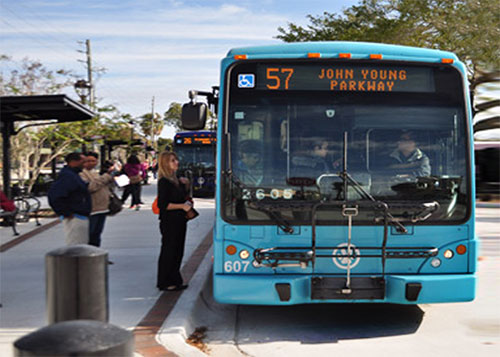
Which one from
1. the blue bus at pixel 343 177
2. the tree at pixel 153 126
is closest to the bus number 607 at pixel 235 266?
the blue bus at pixel 343 177

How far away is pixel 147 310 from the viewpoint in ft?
22.5

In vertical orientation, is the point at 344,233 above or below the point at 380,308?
above

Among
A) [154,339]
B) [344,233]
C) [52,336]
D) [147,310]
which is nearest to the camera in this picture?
[52,336]

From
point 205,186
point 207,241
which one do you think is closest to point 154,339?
point 207,241

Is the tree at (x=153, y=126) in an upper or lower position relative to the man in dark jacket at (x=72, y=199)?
upper

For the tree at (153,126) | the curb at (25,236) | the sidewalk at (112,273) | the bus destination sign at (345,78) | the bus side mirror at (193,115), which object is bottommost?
the sidewalk at (112,273)

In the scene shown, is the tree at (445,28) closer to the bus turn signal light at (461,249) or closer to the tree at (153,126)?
the bus turn signal light at (461,249)

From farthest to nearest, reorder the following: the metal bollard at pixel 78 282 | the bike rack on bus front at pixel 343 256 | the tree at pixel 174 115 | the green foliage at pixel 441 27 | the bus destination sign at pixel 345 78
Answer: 1. the tree at pixel 174 115
2. the green foliage at pixel 441 27
3. the bus destination sign at pixel 345 78
4. the bike rack on bus front at pixel 343 256
5. the metal bollard at pixel 78 282

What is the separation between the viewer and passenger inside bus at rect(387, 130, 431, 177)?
20.9 feet

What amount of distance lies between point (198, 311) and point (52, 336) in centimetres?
477

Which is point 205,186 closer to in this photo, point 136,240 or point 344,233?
point 136,240

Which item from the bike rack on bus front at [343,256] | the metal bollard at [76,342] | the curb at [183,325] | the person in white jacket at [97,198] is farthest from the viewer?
the person in white jacket at [97,198]

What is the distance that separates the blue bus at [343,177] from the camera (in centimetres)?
622

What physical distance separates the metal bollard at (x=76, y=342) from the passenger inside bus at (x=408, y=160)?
164 inches
